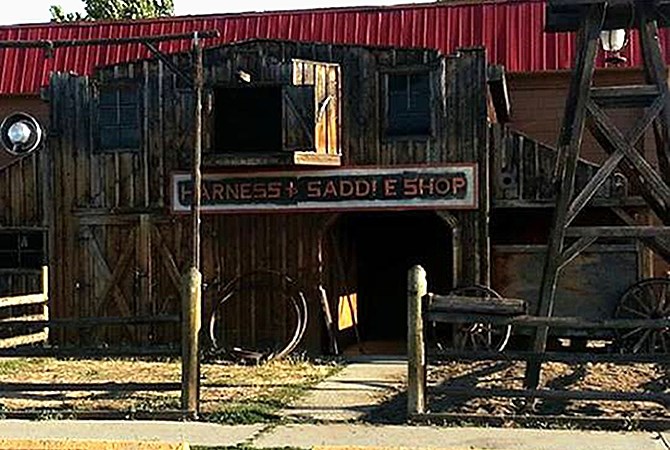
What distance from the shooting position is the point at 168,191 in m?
18.0

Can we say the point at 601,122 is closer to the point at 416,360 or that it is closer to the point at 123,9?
the point at 416,360

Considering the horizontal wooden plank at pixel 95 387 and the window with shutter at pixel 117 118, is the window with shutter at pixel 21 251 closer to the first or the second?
the window with shutter at pixel 117 118

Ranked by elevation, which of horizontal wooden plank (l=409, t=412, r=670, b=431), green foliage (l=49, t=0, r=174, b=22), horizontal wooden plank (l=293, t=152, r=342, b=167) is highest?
green foliage (l=49, t=0, r=174, b=22)

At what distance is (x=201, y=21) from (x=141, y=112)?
749cm

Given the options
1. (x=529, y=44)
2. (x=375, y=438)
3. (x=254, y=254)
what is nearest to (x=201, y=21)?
(x=529, y=44)

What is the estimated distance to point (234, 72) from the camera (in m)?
17.4

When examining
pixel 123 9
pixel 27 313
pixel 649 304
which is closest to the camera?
pixel 649 304

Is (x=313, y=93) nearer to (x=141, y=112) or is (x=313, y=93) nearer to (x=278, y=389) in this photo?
(x=141, y=112)

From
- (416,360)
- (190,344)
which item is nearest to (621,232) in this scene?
(416,360)

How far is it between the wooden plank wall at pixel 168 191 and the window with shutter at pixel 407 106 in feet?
0.48

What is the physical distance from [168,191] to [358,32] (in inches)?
292

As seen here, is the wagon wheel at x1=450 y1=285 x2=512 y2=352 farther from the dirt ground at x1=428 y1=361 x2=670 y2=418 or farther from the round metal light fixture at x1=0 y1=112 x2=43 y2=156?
the round metal light fixture at x1=0 y1=112 x2=43 y2=156

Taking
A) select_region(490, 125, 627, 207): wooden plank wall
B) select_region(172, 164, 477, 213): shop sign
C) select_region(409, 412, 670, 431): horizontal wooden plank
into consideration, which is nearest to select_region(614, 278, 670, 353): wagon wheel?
select_region(490, 125, 627, 207): wooden plank wall

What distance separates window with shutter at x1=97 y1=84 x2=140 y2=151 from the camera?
59.8ft
